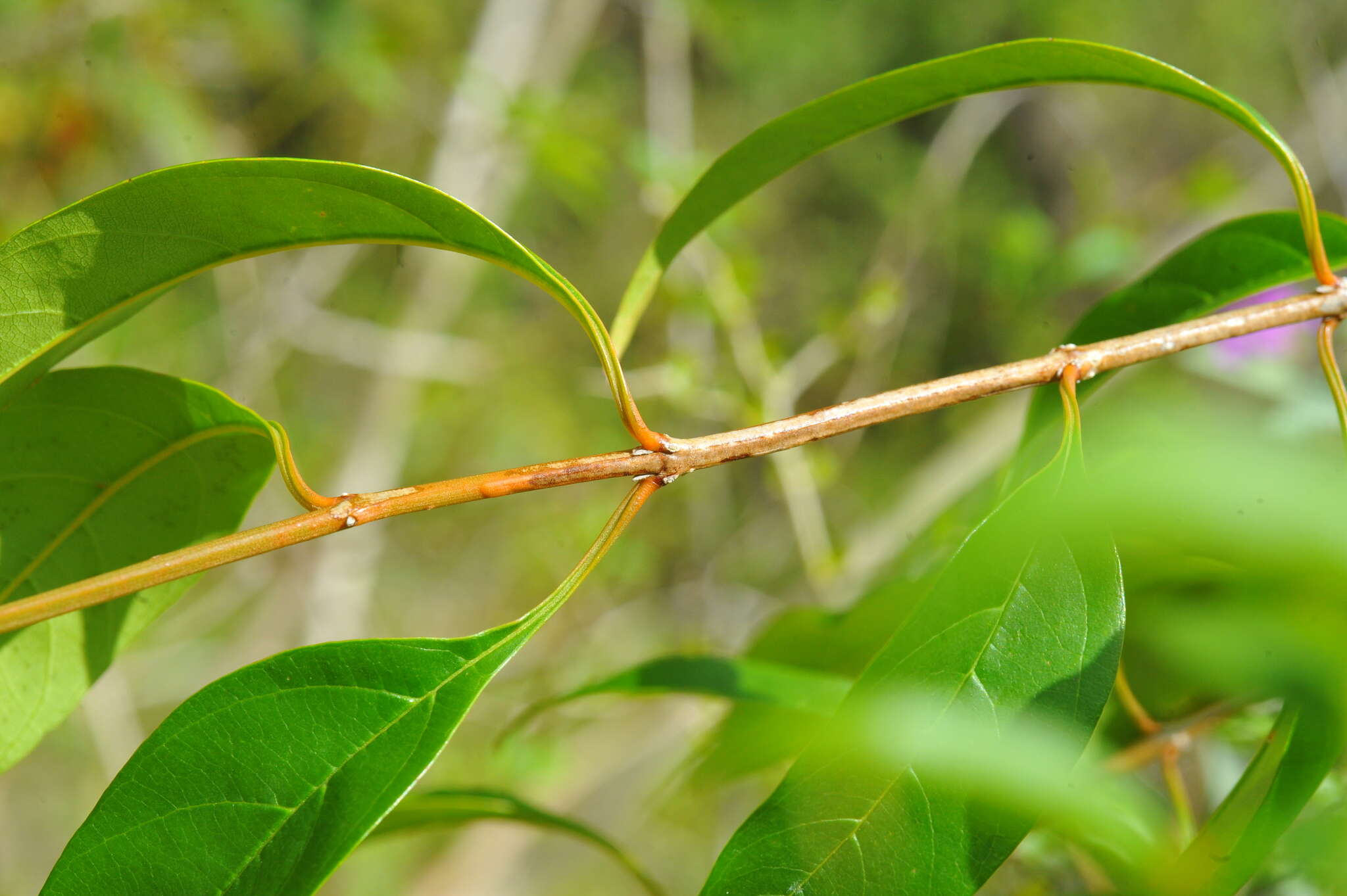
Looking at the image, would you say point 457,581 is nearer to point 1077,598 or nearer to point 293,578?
point 293,578

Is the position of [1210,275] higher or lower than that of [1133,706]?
higher

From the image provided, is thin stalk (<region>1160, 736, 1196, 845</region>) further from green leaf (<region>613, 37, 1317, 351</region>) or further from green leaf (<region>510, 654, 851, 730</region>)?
green leaf (<region>613, 37, 1317, 351</region>)

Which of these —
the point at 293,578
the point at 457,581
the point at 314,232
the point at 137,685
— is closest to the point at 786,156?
the point at 314,232

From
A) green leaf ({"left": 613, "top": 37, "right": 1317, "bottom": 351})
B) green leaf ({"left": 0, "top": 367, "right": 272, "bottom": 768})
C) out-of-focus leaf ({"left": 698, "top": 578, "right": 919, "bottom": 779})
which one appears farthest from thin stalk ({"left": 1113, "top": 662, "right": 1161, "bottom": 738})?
green leaf ({"left": 0, "top": 367, "right": 272, "bottom": 768})

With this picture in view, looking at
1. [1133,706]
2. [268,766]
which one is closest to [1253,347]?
[1133,706]

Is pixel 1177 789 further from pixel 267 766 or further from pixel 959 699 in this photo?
pixel 267 766

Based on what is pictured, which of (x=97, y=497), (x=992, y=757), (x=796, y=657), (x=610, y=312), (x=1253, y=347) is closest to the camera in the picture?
(x=992, y=757)
